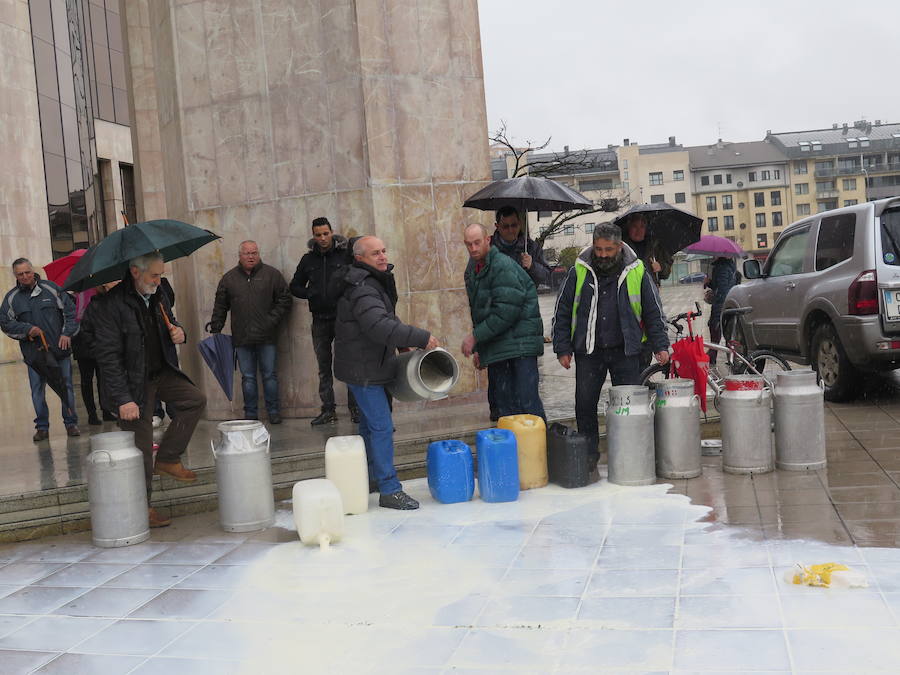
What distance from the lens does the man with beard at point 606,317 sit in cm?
749

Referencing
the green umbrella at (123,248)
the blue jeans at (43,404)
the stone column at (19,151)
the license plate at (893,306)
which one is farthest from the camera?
the stone column at (19,151)

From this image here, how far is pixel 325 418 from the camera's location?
9.93 meters

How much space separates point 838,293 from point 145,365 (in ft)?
22.5

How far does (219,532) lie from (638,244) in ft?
15.2

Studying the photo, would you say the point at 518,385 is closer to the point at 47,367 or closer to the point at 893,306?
the point at 893,306

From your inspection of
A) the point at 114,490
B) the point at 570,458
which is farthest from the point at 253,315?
the point at 570,458

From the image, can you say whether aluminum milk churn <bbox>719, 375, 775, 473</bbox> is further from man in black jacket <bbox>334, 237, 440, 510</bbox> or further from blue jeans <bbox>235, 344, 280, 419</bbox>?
blue jeans <bbox>235, 344, 280, 419</bbox>

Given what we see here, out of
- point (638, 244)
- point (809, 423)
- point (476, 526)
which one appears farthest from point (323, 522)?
point (638, 244)

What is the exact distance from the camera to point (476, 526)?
6461mm

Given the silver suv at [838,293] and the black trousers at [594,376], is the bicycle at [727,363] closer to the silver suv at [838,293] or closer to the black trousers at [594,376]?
the black trousers at [594,376]

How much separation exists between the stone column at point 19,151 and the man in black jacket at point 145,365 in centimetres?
2627

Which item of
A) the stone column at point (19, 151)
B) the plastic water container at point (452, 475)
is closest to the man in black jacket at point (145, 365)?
the plastic water container at point (452, 475)

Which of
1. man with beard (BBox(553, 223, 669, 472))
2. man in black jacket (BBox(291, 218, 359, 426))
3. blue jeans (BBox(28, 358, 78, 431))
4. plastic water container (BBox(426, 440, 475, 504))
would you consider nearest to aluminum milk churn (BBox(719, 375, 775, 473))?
man with beard (BBox(553, 223, 669, 472))

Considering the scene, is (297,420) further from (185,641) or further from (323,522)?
(185,641)
